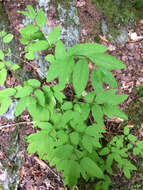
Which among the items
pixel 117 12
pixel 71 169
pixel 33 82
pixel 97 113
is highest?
pixel 117 12

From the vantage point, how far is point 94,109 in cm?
155

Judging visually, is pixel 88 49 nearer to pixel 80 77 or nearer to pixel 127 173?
pixel 80 77

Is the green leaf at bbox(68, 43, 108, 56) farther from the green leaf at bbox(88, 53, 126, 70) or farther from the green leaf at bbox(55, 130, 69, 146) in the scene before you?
the green leaf at bbox(55, 130, 69, 146)

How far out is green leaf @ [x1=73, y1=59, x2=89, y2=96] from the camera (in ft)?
3.29

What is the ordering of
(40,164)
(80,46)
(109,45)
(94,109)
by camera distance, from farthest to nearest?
(109,45) → (40,164) → (94,109) → (80,46)

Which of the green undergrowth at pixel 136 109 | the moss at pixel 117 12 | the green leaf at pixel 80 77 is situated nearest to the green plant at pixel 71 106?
the green leaf at pixel 80 77

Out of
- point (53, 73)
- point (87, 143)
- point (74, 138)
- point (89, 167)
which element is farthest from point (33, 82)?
point (89, 167)

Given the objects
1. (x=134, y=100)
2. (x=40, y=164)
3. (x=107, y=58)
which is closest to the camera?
(x=107, y=58)

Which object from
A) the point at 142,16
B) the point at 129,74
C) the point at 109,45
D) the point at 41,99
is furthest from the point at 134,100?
the point at 142,16

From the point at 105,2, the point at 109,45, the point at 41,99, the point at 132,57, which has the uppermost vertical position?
the point at 105,2

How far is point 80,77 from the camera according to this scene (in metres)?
1.02

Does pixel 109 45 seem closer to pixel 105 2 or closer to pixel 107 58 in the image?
pixel 105 2

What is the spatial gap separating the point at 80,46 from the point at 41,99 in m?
0.66

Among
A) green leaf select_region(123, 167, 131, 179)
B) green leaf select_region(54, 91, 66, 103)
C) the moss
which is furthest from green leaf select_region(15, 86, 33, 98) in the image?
the moss
